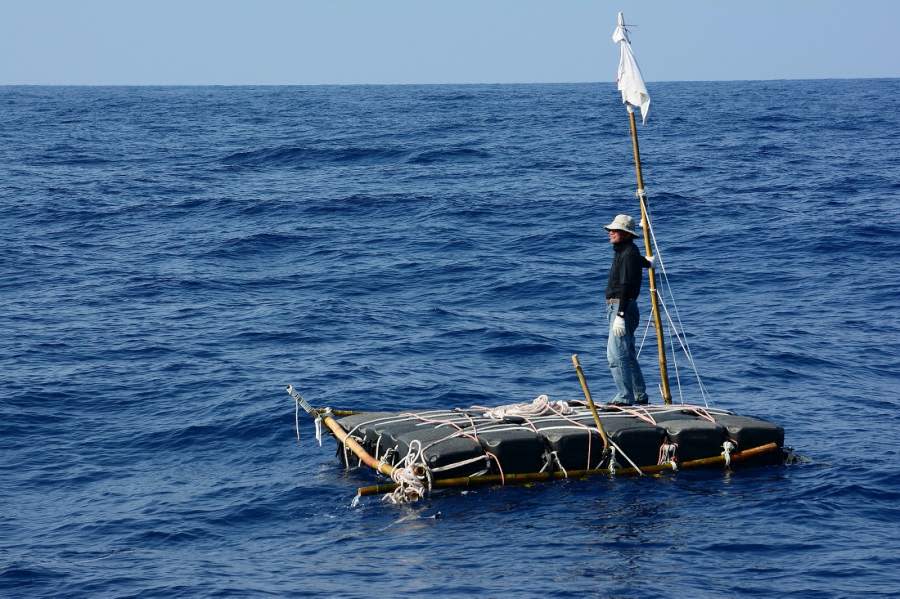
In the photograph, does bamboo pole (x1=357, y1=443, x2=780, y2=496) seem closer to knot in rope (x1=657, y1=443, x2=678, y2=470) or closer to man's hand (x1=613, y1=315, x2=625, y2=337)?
knot in rope (x1=657, y1=443, x2=678, y2=470)

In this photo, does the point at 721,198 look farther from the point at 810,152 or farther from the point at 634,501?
the point at 634,501

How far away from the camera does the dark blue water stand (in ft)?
43.6

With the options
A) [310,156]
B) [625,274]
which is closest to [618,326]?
[625,274]

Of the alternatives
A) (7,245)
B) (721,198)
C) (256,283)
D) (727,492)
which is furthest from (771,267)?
(7,245)

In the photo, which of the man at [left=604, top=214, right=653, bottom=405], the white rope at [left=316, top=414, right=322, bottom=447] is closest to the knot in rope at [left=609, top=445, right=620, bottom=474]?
the man at [left=604, top=214, right=653, bottom=405]

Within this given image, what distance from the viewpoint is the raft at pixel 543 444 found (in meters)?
14.7

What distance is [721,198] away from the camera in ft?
132

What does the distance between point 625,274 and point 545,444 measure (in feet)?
9.86

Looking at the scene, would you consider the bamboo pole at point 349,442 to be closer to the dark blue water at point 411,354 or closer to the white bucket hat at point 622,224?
the dark blue water at point 411,354

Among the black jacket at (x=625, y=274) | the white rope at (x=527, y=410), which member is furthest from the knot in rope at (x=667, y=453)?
the black jacket at (x=625, y=274)

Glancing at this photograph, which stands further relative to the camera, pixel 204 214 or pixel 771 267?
pixel 204 214

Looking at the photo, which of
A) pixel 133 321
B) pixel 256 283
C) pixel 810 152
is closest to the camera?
pixel 133 321

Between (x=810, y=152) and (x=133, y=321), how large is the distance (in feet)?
118

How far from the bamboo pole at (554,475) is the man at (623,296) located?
5.97 ft
